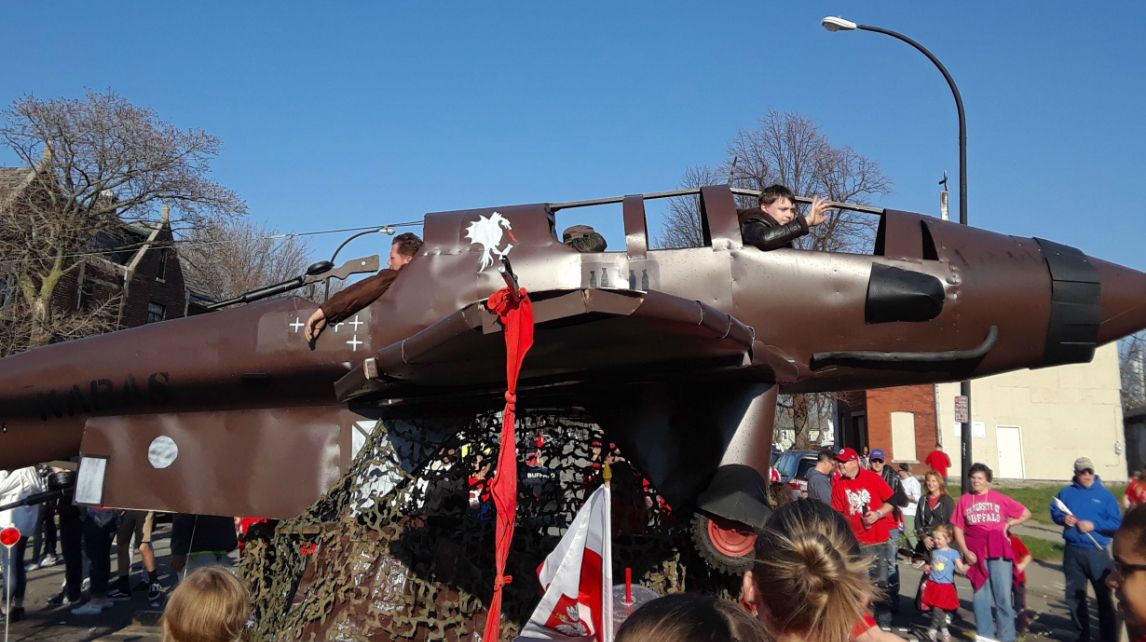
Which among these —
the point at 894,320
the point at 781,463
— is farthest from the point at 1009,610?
the point at 781,463

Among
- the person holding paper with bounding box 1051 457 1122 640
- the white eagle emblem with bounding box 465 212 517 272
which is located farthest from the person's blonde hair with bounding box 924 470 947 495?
the white eagle emblem with bounding box 465 212 517 272

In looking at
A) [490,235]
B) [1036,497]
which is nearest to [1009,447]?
[1036,497]

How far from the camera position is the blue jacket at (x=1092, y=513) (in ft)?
28.8

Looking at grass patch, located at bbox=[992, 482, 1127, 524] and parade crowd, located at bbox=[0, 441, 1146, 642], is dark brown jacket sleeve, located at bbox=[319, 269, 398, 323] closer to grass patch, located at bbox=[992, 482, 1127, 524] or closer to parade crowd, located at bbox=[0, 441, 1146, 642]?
parade crowd, located at bbox=[0, 441, 1146, 642]

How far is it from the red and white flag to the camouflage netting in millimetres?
2063

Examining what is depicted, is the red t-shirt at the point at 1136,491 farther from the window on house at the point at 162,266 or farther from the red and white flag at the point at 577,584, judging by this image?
the window on house at the point at 162,266

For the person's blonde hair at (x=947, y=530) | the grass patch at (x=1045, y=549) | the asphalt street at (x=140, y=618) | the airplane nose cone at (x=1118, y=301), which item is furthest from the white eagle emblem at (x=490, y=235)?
the grass patch at (x=1045, y=549)

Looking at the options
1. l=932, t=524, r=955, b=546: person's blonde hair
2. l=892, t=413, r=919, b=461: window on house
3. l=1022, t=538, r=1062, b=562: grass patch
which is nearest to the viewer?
l=932, t=524, r=955, b=546: person's blonde hair

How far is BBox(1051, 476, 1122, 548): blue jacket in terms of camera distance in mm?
8781

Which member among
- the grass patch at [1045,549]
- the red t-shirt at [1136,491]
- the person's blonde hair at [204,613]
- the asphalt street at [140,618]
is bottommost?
the grass patch at [1045,549]

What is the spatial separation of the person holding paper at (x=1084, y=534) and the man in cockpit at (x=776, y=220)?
17.1 ft

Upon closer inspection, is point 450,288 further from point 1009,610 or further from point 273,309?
point 1009,610

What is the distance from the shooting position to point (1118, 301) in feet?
19.2

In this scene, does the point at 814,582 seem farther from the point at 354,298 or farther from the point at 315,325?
the point at 315,325
